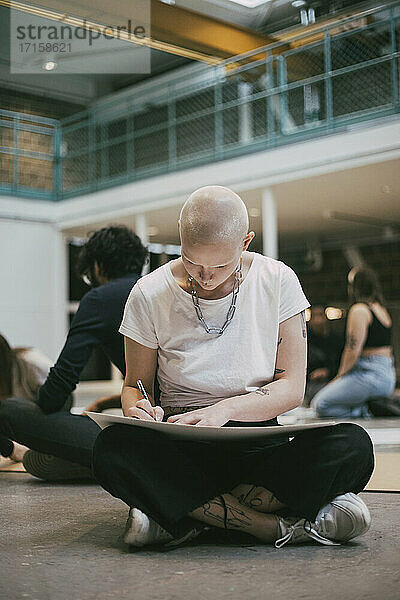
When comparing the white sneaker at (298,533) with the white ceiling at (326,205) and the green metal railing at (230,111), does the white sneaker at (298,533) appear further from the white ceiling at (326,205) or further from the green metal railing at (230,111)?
the green metal railing at (230,111)

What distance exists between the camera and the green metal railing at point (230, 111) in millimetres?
4469

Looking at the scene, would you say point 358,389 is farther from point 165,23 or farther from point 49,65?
point 49,65

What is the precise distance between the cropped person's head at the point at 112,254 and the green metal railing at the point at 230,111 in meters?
2.28

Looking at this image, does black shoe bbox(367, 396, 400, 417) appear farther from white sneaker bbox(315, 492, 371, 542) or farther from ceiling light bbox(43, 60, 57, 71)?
white sneaker bbox(315, 492, 371, 542)

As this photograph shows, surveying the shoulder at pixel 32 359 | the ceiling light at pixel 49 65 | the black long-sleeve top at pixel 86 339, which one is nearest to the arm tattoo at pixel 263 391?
the black long-sleeve top at pixel 86 339

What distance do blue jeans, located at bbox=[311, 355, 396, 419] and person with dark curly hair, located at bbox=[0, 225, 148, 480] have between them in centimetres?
231

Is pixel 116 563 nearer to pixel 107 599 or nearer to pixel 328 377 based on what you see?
pixel 107 599

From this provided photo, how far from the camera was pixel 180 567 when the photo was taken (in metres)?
1.50

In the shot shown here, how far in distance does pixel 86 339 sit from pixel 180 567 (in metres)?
1.12

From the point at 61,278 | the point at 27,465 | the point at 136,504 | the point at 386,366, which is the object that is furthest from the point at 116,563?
the point at 61,278

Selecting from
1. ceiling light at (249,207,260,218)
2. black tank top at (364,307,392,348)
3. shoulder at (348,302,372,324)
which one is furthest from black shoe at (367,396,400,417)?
ceiling light at (249,207,260,218)

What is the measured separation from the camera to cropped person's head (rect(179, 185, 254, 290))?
62.9 inches

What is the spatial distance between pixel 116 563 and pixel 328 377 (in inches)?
161

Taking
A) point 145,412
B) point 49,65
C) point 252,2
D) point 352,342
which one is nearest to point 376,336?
point 352,342
